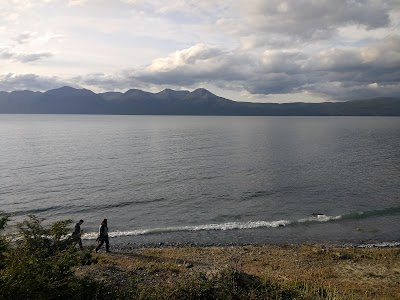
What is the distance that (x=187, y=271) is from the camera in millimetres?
22484

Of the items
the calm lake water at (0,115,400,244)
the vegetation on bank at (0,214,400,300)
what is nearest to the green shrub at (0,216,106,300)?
the vegetation on bank at (0,214,400,300)

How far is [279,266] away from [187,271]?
7330 mm

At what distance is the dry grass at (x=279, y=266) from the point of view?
19.8 m

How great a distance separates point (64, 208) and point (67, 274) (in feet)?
104

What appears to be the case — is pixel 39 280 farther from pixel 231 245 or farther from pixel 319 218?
pixel 319 218

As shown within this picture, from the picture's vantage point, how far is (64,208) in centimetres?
4184

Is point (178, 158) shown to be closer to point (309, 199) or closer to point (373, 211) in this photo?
point (309, 199)

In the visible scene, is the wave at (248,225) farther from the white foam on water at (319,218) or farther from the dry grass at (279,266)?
the dry grass at (279,266)

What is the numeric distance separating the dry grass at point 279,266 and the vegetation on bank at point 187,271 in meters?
0.06

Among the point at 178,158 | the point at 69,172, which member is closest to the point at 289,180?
the point at 178,158

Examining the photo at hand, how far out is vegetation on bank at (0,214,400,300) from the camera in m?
11.6

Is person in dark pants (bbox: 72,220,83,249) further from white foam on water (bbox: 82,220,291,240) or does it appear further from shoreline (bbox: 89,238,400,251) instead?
white foam on water (bbox: 82,220,291,240)

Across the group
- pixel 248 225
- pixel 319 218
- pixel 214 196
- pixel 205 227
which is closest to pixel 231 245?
pixel 205 227

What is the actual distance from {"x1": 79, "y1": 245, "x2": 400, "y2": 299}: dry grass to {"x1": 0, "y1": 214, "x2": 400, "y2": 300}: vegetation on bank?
0.06m
